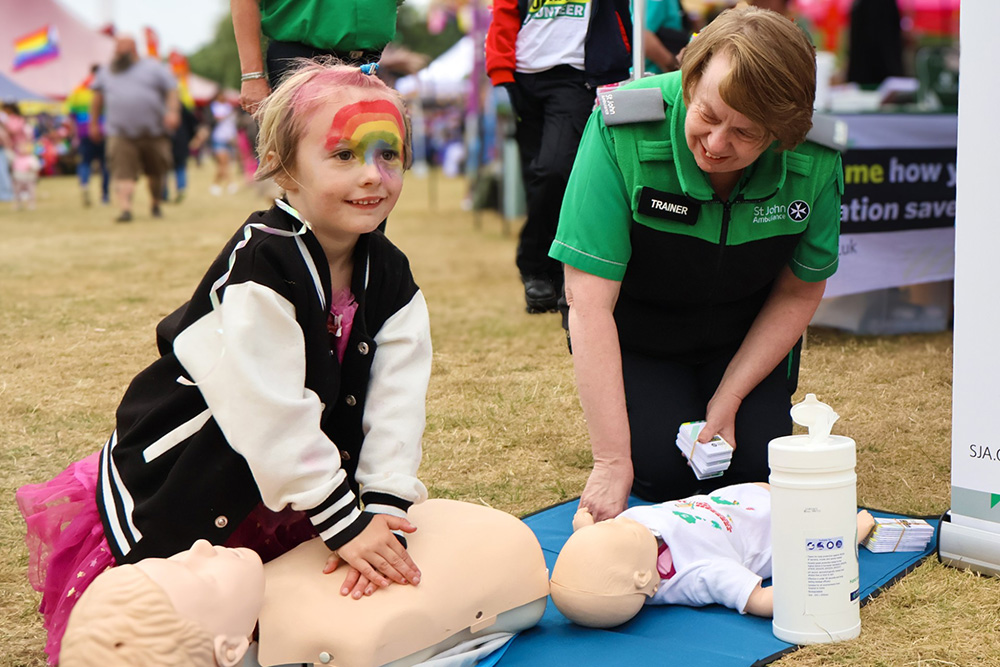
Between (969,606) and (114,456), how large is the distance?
148cm

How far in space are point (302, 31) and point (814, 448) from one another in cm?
169

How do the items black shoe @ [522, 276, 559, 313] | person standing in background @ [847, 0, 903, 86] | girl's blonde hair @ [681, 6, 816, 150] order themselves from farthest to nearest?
1. person standing in background @ [847, 0, 903, 86]
2. black shoe @ [522, 276, 559, 313]
3. girl's blonde hair @ [681, 6, 816, 150]

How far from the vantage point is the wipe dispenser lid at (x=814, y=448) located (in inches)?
63.0

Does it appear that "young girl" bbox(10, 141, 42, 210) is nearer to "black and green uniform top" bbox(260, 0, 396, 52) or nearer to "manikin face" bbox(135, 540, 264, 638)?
"black and green uniform top" bbox(260, 0, 396, 52)

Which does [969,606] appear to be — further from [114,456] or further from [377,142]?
[114,456]

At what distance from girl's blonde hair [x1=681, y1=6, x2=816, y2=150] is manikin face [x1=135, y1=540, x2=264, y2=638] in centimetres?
112

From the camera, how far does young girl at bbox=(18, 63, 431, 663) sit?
1.55 m

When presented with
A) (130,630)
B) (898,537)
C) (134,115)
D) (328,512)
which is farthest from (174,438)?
(134,115)

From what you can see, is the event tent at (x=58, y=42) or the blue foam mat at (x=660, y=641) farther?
the event tent at (x=58, y=42)

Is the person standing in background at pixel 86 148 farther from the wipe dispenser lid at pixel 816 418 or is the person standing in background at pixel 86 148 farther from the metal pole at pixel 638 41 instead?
the wipe dispenser lid at pixel 816 418

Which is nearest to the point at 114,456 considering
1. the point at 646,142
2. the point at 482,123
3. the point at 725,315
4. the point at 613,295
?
the point at 613,295

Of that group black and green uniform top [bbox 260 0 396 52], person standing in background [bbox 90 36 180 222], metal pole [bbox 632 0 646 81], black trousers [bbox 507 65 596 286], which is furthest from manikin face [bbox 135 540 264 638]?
person standing in background [bbox 90 36 180 222]

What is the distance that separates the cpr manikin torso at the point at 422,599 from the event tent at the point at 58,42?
22.3m

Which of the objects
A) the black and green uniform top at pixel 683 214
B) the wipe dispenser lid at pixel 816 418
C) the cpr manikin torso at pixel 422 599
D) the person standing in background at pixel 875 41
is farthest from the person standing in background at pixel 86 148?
the wipe dispenser lid at pixel 816 418
